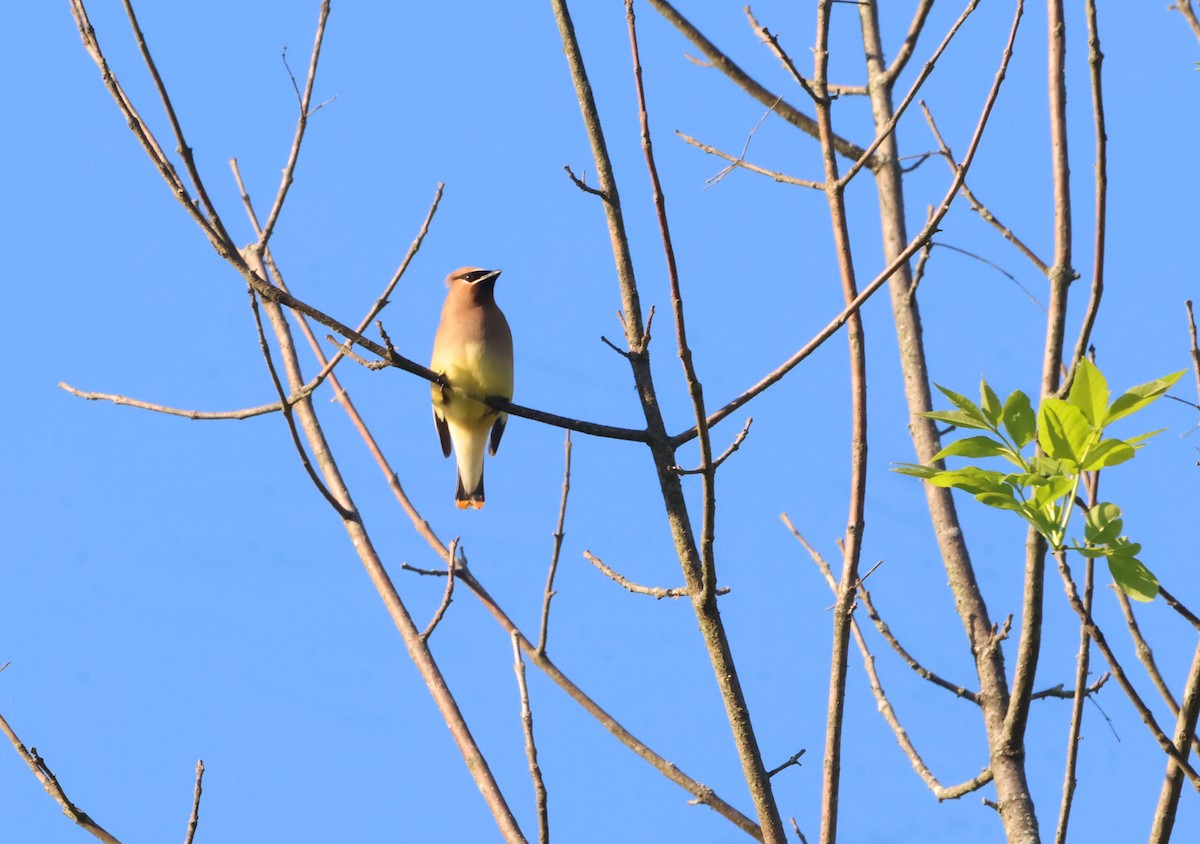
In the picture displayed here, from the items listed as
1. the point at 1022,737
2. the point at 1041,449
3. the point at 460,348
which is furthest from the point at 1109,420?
the point at 460,348

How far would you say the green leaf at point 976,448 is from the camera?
218 centimetres

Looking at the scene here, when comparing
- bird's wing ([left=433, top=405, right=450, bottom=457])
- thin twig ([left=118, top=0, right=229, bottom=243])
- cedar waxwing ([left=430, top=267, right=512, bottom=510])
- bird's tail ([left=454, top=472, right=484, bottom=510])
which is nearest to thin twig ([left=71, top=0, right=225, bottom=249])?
thin twig ([left=118, top=0, right=229, bottom=243])

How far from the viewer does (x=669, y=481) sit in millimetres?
2578

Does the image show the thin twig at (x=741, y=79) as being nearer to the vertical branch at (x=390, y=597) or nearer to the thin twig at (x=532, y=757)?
the vertical branch at (x=390, y=597)

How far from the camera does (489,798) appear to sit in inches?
116

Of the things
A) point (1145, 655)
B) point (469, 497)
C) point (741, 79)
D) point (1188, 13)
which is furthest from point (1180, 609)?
point (469, 497)

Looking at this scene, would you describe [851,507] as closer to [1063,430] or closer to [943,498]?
[1063,430]

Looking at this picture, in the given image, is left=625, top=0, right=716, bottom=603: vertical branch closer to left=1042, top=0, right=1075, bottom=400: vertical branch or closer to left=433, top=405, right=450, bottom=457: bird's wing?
left=1042, top=0, right=1075, bottom=400: vertical branch

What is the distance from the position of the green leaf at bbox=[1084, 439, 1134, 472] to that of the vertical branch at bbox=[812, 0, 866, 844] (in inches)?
18.6

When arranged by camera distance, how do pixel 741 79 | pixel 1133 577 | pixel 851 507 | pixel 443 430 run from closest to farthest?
pixel 1133 577, pixel 851 507, pixel 741 79, pixel 443 430

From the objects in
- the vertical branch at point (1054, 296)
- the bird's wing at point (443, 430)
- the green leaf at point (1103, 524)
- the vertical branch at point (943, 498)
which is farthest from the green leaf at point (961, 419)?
the bird's wing at point (443, 430)

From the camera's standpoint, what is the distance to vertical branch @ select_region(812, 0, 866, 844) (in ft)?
7.92

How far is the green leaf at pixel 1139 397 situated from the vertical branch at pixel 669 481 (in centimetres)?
71

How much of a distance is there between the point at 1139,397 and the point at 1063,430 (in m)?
0.16
